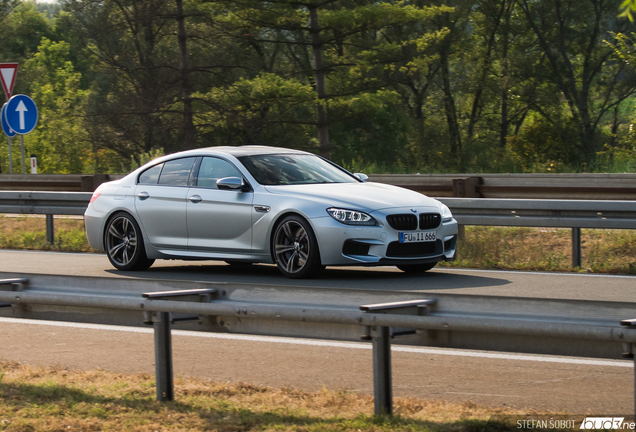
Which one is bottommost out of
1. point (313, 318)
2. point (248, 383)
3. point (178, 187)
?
point (248, 383)

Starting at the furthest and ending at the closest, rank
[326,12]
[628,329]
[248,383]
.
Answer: [326,12] < [248,383] < [628,329]

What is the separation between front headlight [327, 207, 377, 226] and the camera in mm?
9039

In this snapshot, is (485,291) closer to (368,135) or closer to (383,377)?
(383,377)

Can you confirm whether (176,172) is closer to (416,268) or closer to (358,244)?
(358,244)

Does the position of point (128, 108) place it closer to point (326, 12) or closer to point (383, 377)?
point (326, 12)

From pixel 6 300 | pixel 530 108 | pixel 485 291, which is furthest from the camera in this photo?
pixel 530 108

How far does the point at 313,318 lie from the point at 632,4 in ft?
7.95

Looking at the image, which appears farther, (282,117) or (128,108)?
(282,117)

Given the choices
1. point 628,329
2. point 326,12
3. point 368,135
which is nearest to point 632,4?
point 628,329

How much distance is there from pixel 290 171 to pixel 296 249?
3.92 ft

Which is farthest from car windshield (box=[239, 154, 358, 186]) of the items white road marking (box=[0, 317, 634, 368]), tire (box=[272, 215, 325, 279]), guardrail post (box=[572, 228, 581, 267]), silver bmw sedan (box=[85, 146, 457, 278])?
guardrail post (box=[572, 228, 581, 267])

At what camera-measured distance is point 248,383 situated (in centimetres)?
574

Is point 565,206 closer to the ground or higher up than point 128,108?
closer to the ground

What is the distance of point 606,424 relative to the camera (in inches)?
169
